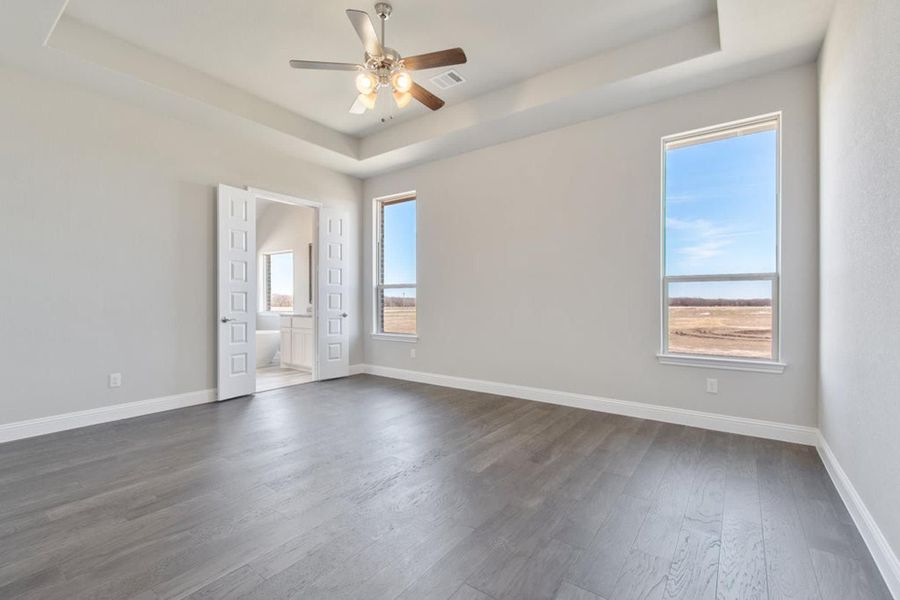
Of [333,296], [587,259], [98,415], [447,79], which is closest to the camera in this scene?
[98,415]

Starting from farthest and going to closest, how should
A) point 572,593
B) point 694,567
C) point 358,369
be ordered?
1. point 358,369
2. point 694,567
3. point 572,593

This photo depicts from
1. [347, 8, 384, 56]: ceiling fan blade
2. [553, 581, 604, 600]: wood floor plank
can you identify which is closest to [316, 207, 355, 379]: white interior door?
[347, 8, 384, 56]: ceiling fan blade

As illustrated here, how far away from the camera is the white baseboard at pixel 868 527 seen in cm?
151

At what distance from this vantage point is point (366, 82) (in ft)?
9.52

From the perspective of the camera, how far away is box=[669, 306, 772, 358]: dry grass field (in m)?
3.24

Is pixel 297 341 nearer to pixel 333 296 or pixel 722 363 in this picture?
pixel 333 296

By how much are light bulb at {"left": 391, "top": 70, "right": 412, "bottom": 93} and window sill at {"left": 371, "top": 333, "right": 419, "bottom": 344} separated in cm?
327

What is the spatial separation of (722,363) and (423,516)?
2807mm

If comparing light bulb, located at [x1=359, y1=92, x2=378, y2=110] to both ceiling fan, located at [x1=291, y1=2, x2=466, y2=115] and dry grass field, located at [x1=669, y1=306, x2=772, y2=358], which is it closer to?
ceiling fan, located at [x1=291, y1=2, x2=466, y2=115]

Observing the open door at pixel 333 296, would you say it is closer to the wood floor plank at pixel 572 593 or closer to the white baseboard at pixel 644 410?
the white baseboard at pixel 644 410

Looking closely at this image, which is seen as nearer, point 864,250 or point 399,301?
point 864,250

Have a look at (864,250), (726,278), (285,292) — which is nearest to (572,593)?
(864,250)

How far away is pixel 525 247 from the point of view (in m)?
4.47

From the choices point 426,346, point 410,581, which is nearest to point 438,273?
point 426,346
